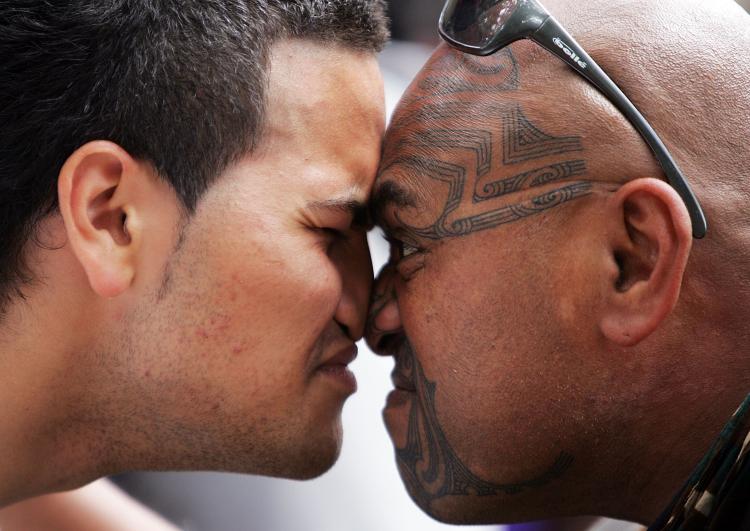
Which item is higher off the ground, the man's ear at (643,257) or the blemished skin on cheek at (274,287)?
the man's ear at (643,257)

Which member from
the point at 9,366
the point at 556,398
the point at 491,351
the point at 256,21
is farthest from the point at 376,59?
the point at 9,366

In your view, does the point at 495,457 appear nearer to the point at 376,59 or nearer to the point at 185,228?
the point at 185,228

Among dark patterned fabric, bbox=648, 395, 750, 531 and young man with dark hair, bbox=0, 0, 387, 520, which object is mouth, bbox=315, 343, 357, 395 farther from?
dark patterned fabric, bbox=648, 395, 750, 531

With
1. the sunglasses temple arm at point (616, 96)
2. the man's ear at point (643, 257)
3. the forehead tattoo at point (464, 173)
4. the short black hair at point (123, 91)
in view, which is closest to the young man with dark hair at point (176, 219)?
the short black hair at point (123, 91)

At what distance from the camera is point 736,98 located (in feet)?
5.22

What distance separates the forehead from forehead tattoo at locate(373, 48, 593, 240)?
71mm

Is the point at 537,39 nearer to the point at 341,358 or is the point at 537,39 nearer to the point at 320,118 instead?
the point at 320,118

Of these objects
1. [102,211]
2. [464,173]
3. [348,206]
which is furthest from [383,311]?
[102,211]

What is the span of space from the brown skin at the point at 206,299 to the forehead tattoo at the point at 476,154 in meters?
0.13

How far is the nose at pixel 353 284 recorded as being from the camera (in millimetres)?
1882

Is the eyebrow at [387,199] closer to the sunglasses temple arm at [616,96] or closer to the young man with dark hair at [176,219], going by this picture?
the young man with dark hair at [176,219]

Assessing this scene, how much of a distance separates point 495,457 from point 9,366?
1.01 m

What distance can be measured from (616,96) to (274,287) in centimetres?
75

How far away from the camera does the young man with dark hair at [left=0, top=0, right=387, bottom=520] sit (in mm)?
1643
